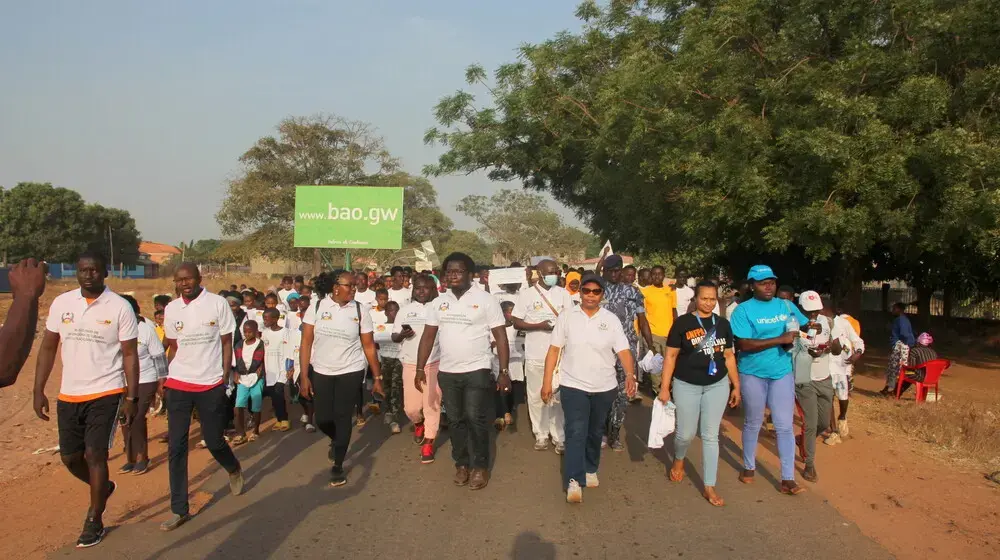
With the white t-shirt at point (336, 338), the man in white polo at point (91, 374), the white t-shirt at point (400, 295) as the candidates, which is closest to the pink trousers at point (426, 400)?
the white t-shirt at point (336, 338)

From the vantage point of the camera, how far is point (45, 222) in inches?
1951

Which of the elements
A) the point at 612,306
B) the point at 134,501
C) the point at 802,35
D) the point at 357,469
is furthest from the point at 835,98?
the point at 134,501

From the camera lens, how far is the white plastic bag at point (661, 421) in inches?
253

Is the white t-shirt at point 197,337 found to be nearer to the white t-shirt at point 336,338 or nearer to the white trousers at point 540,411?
the white t-shirt at point 336,338

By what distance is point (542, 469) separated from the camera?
22.9ft

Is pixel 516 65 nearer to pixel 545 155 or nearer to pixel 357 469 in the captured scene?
pixel 545 155

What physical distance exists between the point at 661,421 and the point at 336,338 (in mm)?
2882

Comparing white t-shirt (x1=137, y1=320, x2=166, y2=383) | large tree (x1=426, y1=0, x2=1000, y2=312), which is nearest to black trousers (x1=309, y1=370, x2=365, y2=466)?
white t-shirt (x1=137, y1=320, x2=166, y2=383)

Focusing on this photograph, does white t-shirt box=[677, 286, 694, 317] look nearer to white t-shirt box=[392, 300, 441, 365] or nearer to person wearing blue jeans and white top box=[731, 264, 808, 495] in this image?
white t-shirt box=[392, 300, 441, 365]

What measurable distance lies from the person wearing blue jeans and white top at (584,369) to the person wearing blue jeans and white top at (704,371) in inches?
16.3

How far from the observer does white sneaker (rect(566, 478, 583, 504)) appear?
19.3 ft

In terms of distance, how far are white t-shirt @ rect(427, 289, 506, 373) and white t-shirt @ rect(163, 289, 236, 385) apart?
5.90 ft

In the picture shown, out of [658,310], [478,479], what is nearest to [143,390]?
[478,479]

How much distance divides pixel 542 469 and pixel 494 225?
5644 centimetres
